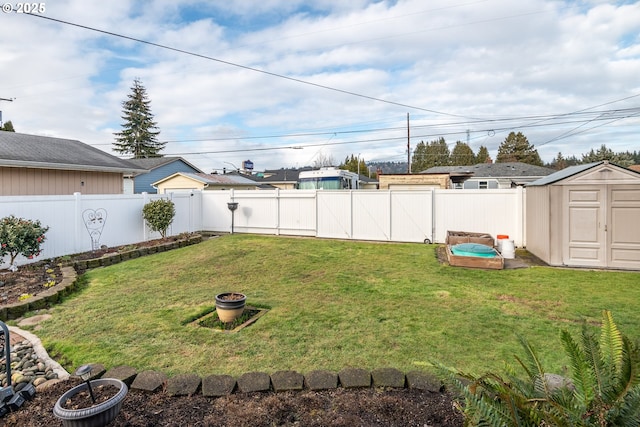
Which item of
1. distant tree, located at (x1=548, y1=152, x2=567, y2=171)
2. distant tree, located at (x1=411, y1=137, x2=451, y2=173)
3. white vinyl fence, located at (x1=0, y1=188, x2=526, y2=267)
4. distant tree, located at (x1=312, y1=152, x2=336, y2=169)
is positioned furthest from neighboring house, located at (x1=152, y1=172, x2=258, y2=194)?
distant tree, located at (x1=548, y1=152, x2=567, y2=171)

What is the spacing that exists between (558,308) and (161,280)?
630cm

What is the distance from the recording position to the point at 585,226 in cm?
683

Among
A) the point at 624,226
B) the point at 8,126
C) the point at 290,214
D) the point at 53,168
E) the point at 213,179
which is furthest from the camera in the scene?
the point at 8,126

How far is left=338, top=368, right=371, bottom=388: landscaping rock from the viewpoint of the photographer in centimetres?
260

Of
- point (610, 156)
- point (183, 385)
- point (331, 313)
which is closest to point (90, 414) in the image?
point (183, 385)

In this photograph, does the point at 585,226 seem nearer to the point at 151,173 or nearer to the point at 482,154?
the point at 151,173

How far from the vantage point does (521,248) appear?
358 inches

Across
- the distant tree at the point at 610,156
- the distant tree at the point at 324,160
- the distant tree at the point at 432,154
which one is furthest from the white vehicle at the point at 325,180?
the distant tree at the point at 432,154

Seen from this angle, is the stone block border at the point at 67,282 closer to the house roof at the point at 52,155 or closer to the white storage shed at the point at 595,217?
the house roof at the point at 52,155

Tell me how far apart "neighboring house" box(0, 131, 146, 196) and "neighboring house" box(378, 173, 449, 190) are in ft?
33.9

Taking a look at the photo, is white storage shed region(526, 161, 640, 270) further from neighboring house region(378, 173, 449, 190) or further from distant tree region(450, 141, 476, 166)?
distant tree region(450, 141, 476, 166)

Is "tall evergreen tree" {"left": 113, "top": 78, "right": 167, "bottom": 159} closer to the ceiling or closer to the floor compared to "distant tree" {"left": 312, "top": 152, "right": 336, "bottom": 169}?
closer to the ceiling

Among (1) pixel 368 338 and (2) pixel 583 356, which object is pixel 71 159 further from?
(2) pixel 583 356

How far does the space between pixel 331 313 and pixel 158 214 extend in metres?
7.17
